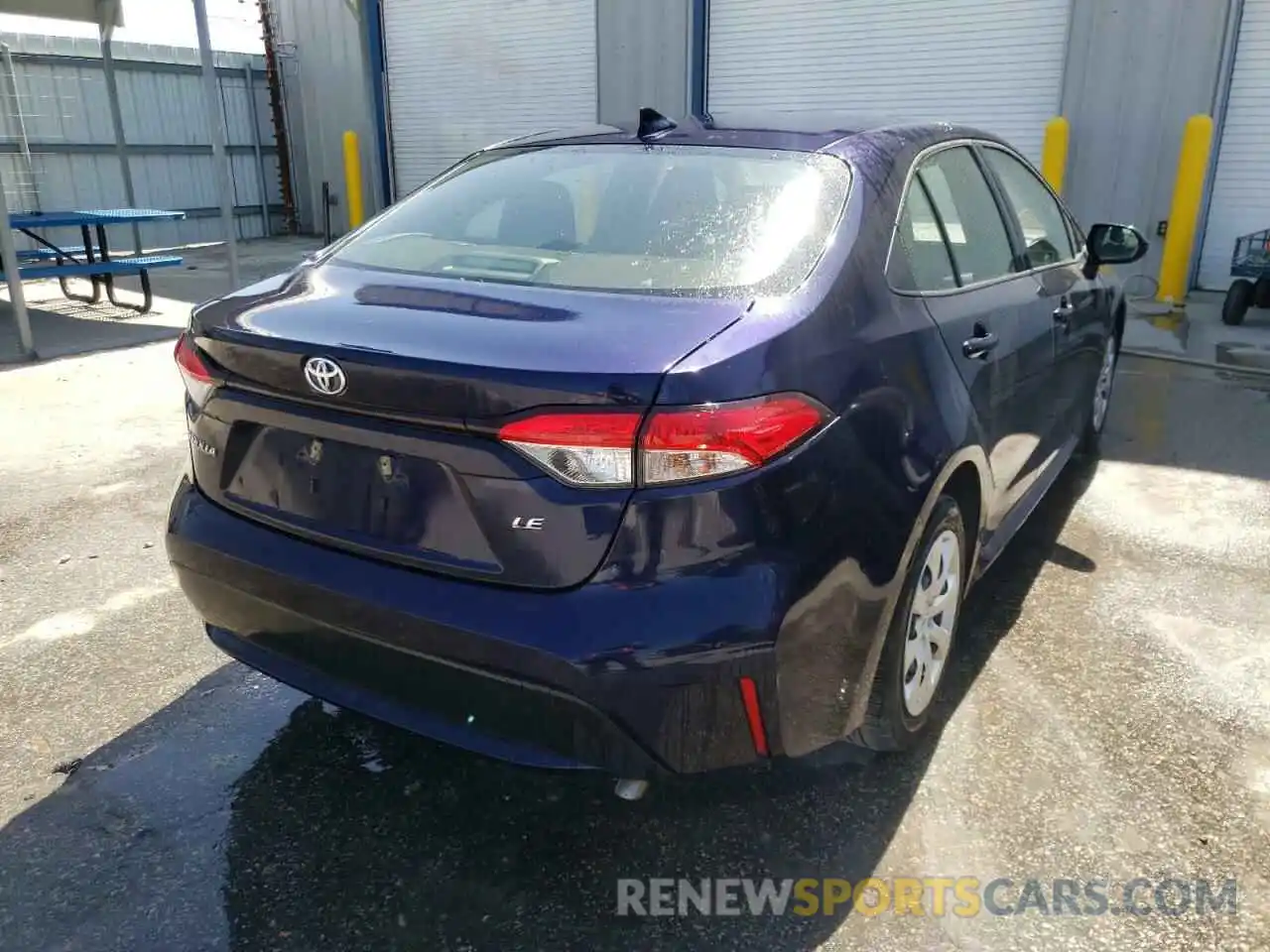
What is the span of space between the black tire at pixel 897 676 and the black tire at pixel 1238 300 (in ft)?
24.6

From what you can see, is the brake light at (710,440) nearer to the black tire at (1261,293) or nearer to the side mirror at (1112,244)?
the side mirror at (1112,244)

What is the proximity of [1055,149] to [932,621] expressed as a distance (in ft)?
28.5

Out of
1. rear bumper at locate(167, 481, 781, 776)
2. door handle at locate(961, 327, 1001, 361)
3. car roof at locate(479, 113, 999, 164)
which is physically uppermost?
car roof at locate(479, 113, 999, 164)

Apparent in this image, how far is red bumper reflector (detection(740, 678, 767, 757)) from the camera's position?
76.4 inches

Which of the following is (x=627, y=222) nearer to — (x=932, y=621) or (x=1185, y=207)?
(x=932, y=621)

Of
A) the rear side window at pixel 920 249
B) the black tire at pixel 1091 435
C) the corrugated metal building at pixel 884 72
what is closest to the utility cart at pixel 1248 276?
the corrugated metal building at pixel 884 72

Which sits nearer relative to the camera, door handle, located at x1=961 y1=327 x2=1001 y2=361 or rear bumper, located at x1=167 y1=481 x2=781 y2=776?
rear bumper, located at x1=167 y1=481 x2=781 y2=776

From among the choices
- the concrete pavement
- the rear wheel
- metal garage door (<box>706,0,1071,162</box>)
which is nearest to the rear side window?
the concrete pavement

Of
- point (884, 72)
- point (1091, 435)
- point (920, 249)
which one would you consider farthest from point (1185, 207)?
point (920, 249)

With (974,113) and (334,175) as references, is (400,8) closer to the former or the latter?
(334,175)

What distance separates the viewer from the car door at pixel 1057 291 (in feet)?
11.5

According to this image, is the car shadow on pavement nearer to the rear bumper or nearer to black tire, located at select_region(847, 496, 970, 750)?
black tire, located at select_region(847, 496, 970, 750)

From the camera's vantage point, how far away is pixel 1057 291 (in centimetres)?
359

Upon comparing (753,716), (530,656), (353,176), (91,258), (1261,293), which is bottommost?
(1261,293)
